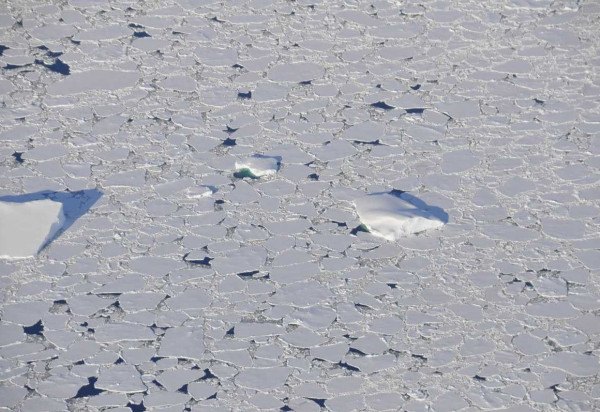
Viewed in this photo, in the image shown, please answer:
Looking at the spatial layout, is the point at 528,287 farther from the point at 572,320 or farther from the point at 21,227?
the point at 21,227

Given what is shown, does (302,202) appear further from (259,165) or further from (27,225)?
(27,225)

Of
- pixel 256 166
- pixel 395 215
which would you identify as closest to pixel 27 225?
pixel 256 166

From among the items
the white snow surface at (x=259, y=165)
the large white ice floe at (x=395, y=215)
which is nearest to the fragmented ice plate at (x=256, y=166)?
the white snow surface at (x=259, y=165)

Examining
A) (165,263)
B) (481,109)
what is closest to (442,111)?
(481,109)

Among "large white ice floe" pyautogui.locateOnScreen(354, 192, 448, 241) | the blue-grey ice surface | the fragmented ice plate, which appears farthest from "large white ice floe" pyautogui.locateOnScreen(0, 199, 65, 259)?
"large white ice floe" pyautogui.locateOnScreen(354, 192, 448, 241)

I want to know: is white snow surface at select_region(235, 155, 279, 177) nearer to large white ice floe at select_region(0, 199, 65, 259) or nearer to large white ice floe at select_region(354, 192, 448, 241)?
large white ice floe at select_region(354, 192, 448, 241)
